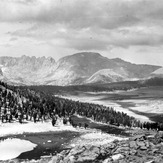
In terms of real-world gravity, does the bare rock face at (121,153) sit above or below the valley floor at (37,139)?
above

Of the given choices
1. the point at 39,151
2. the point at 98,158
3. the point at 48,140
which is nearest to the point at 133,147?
the point at 98,158

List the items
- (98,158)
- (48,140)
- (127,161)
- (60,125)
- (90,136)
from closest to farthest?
(127,161) → (98,158) → (48,140) → (90,136) → (60,125)

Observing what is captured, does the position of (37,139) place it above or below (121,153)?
below

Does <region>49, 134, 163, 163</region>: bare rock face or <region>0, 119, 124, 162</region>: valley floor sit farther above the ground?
<region>49, 134, 163, 163</region>: bare rock face

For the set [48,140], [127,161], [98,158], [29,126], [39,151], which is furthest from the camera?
[29,126]

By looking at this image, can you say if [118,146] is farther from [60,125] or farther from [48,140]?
[60,125]

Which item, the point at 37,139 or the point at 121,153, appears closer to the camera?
the point at 121,153

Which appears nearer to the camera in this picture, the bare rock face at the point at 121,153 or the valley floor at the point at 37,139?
the bare rock face at the point at 121,153

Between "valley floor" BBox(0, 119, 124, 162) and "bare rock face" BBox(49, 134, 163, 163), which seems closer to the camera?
"bare rock face" BBox(49, 134, 163, 163)
